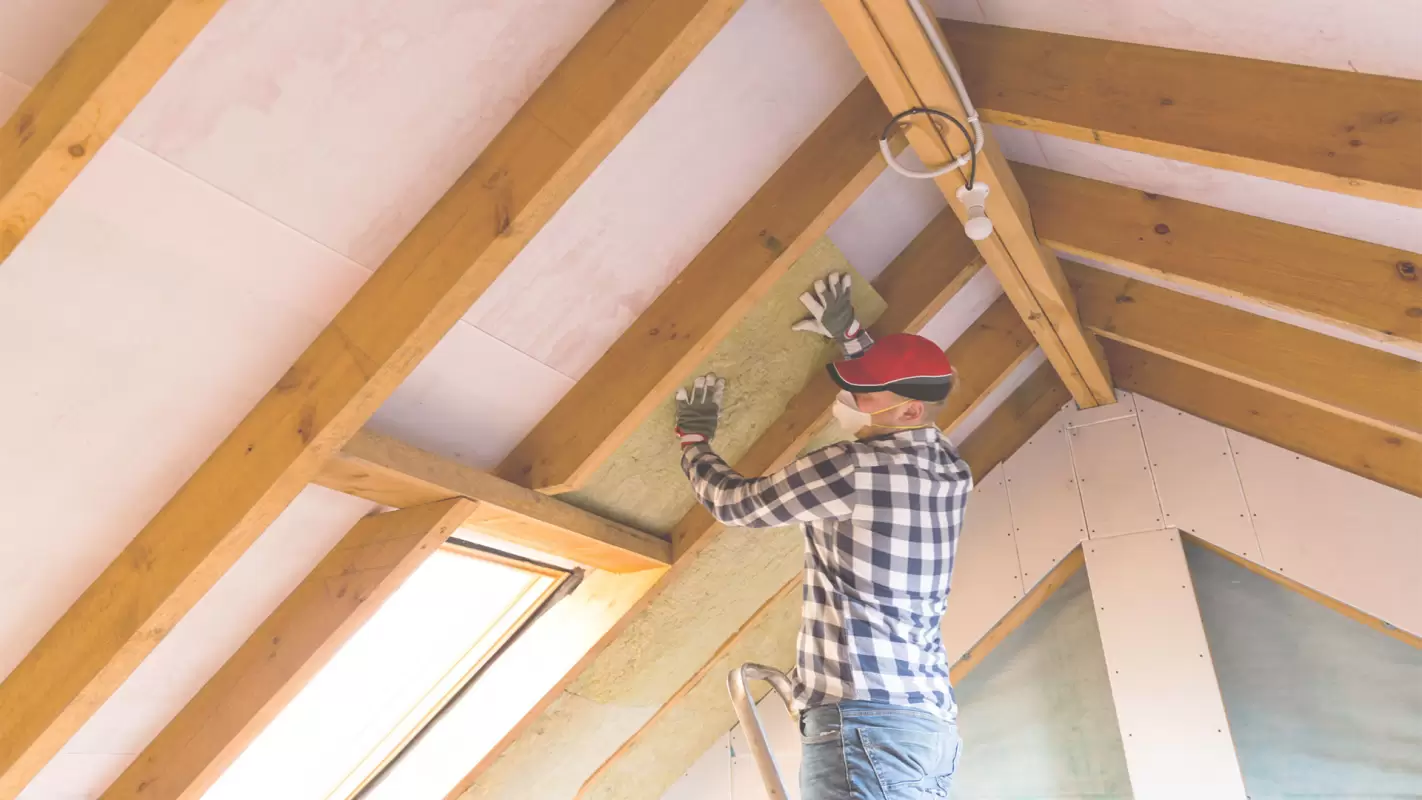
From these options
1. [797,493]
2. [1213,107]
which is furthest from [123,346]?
[1213,107]

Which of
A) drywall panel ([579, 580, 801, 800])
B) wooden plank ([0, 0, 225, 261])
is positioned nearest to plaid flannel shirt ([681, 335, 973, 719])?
drywall panel ([579, 580, 801, 800])

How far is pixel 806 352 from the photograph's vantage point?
2500mm

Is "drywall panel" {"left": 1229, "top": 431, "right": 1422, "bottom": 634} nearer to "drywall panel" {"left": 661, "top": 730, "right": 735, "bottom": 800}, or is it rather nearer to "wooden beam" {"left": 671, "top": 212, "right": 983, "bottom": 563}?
"wooden beam" {"left": 671, "top": 212, "right": 983, "bottom": 563}

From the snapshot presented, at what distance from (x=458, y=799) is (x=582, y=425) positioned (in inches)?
57.6

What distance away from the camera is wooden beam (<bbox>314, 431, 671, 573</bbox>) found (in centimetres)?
169

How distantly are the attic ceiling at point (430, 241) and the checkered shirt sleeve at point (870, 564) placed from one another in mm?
392

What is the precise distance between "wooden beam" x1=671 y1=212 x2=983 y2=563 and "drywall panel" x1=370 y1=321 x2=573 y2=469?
0.69 metres

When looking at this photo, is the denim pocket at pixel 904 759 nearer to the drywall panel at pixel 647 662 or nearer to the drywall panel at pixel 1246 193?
the drywall panel at pixel 647 662

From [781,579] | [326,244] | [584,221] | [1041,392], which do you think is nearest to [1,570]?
[326,244]

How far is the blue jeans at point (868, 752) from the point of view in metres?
1.79

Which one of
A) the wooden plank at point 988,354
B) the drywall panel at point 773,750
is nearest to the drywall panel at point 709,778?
the drywall panel at point 773,750

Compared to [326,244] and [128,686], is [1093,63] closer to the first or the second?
[326,244]

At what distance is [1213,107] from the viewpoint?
1.50 metres

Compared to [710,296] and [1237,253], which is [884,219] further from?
[1237,253]
